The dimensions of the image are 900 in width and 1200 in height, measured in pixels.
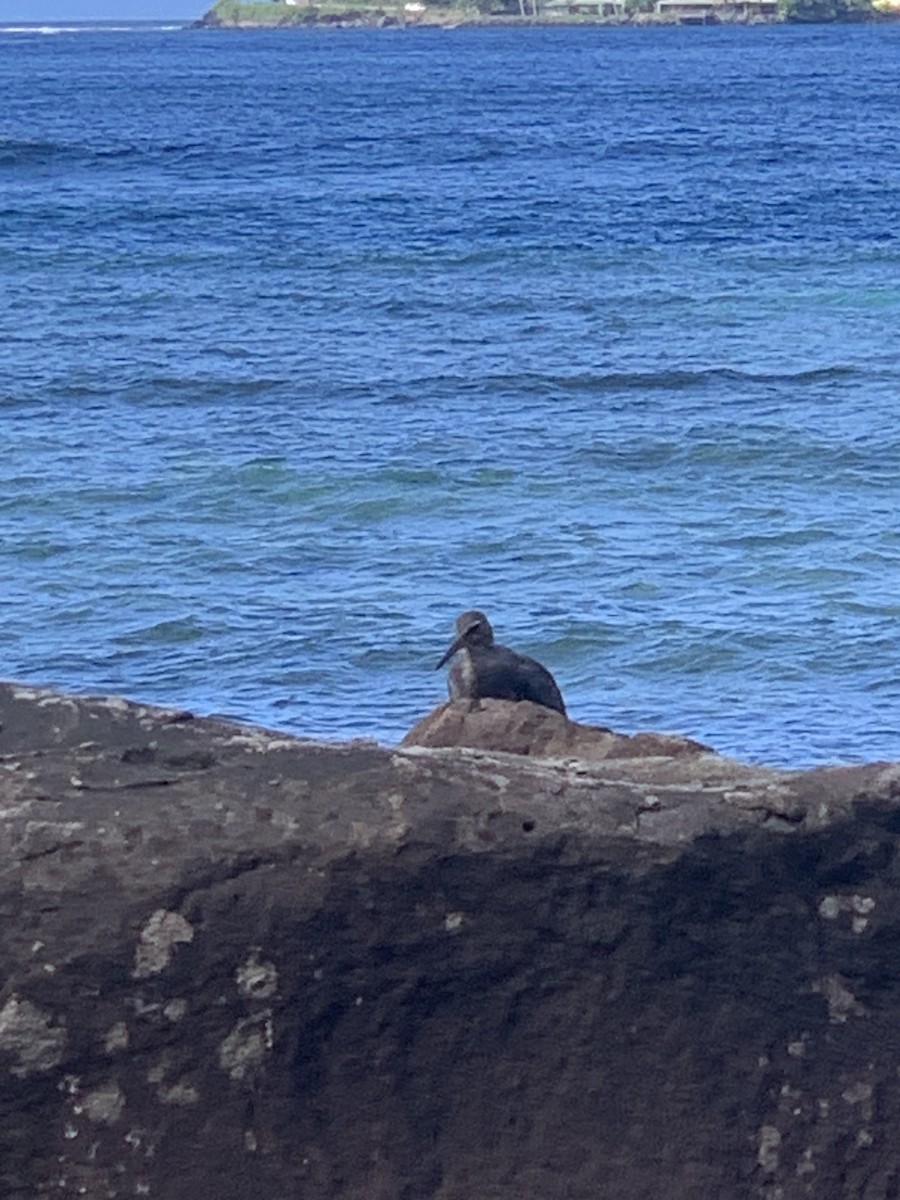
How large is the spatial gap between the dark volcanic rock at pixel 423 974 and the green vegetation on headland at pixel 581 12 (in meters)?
165

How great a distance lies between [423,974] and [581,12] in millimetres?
184797

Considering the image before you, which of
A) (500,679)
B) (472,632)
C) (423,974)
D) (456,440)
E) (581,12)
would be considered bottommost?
(581,12)

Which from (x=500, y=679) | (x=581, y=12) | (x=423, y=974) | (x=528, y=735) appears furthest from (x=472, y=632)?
(x=581, y=12)

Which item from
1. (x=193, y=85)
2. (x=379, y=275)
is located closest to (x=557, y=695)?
(x=379, y=275)

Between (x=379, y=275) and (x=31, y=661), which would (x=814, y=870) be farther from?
(x=379, y=275)

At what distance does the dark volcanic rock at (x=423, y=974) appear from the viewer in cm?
351

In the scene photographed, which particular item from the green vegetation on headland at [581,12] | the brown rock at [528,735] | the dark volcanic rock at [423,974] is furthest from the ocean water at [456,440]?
the green vegetation on headland at [581,12]

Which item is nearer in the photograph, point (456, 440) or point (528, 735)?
point (528, 735)

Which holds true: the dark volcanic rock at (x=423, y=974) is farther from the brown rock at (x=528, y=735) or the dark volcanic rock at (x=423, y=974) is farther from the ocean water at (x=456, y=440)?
the ocean water at (x=456, y=440)

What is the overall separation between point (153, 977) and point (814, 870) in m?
1.18

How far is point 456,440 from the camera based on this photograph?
17234mm

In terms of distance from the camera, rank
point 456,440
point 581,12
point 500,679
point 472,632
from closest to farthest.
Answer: point 500,679 < point 472,632 < point 456,440 < point 581,12

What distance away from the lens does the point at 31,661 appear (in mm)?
11344

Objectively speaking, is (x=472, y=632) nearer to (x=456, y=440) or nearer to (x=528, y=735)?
(x=528, y=735)
